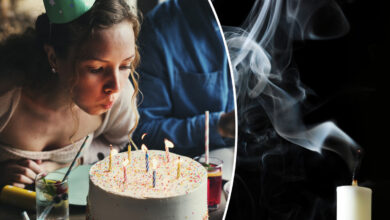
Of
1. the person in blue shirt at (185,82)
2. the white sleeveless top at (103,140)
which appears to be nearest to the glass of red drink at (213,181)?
the person in blue shirt at (185,82)

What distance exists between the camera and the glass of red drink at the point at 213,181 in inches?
44.0

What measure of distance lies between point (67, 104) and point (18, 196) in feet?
0.72

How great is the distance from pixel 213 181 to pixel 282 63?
418 mm

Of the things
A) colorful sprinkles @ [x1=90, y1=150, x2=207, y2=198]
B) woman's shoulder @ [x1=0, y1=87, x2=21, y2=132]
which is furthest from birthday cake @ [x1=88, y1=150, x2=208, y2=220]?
woman's shoulder @ [x1=0, y1=87, x2=21, y2=132]

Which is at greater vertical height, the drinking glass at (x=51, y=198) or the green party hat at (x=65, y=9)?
the green party hat at (x=65, y=9)

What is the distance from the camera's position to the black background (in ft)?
4.24

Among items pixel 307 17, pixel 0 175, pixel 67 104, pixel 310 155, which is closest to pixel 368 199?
pixel 310 155

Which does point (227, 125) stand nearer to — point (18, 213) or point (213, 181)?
point (213, 181)

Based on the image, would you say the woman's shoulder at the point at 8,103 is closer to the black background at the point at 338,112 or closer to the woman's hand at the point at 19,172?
the woman's hand at the point at 19,172

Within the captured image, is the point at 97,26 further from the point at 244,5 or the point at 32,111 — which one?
the point at 244,5

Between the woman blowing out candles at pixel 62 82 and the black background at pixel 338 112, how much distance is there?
382 millimetres

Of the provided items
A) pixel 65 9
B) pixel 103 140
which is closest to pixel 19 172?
pixel 103 140

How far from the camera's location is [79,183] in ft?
3.38

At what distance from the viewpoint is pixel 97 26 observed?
0.96 m
